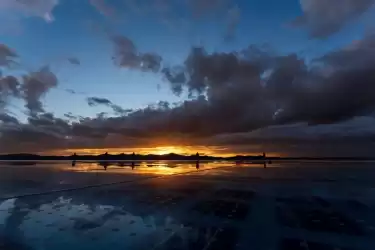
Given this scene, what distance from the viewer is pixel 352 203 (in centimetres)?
1905

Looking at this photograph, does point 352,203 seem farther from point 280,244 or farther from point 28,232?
point 28,232

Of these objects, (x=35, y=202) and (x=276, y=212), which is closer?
(x=276, y=212)

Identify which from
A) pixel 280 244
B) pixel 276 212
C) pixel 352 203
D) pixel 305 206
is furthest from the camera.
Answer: pixel 352 203

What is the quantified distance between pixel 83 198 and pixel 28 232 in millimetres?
8981

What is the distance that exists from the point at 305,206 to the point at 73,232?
12606 millimetres

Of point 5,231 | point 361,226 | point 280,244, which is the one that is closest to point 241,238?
point 280,244

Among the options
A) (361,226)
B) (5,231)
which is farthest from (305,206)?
(5,231)

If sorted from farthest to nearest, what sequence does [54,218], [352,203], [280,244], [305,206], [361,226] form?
1. [352,203]
2. [305,206]
3. [54,218]
4. [361,226]
5. [280,244]

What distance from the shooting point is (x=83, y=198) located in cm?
2012

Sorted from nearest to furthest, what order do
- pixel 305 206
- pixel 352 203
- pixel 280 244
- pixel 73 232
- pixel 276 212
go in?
pixel 280 244 → pixel 73 232 → pixel 276 212 → pixel 305 206 → pixel 352 203

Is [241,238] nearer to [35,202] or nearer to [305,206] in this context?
[305,206]

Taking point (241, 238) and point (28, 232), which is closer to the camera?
point (241, 238)

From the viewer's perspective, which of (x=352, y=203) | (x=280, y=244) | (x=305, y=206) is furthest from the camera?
(x=352, y=203)

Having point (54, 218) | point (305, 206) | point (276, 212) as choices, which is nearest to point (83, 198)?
point (54, 218)
